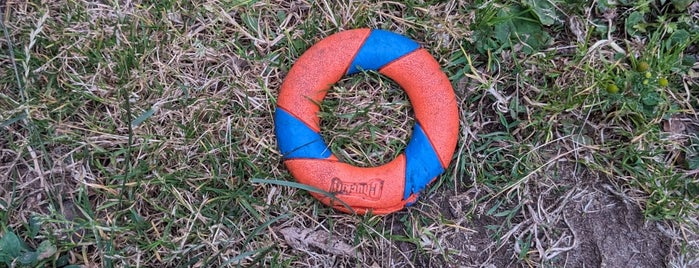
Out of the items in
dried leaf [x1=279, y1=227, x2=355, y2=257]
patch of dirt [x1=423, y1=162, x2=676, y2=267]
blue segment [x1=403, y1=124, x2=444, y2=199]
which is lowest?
dried leaf [x1=279, y1=227, x2=355, y2=257]

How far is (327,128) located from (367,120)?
6.4 inches

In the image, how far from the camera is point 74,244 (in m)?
2.21

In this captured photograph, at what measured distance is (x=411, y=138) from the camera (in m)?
2.35

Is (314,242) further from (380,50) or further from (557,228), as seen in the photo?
(557,228)

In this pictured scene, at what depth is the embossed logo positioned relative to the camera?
2.24m

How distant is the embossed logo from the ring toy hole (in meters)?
0.16

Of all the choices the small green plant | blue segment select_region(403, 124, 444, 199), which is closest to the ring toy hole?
blue segment select_region(403, 124, 444, 199)

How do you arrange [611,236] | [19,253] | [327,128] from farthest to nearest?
1. [327,128]
2. [611,236]
3. [19,253]

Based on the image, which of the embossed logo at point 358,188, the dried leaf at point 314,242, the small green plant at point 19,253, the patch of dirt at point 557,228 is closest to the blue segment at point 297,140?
the embossed logo at point 358,188

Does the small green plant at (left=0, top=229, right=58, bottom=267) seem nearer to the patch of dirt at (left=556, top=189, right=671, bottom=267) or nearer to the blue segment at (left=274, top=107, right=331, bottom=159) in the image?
the blue segment at (left=274, top=107, right=331, bottom=159)

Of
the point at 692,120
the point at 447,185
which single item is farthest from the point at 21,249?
the point at 692,120

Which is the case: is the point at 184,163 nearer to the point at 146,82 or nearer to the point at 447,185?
the point at 146,82

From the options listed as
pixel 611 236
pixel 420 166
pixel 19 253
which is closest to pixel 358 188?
pixel 420 166

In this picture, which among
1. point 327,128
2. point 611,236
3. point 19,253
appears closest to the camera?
point 19,253
